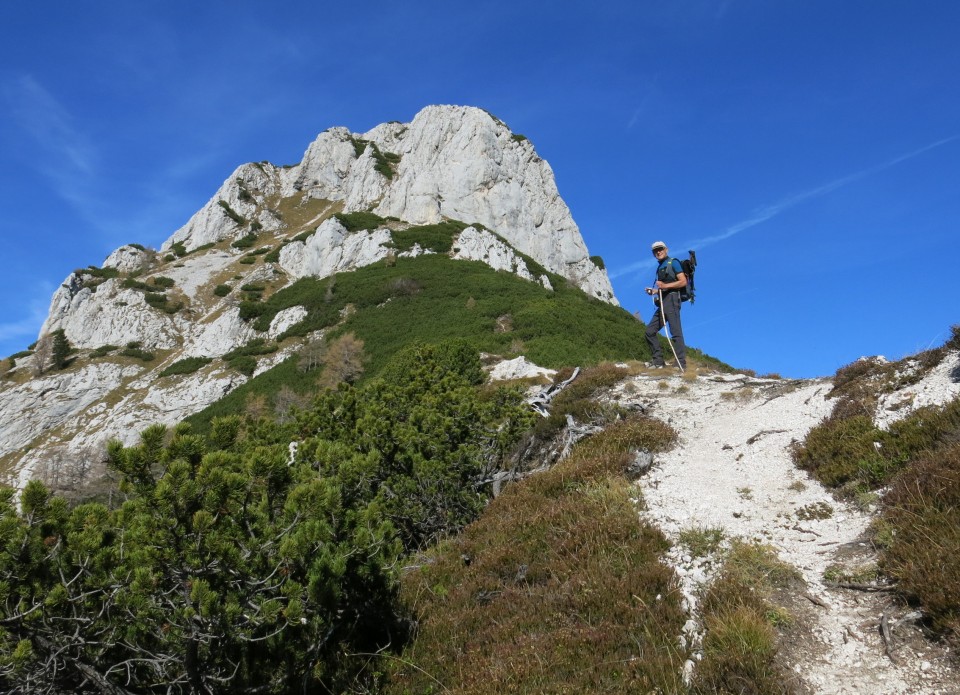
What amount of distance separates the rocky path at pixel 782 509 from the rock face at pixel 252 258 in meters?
32.9

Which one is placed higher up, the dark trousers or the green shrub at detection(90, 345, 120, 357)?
the green shrub at detection(90, 345, 120, 357)

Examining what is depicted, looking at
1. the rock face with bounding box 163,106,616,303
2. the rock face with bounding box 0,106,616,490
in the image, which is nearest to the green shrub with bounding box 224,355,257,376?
the rock face with bounding box 0,106,616,490

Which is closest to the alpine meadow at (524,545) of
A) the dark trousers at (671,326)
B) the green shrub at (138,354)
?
the dark trousers at (671,326)

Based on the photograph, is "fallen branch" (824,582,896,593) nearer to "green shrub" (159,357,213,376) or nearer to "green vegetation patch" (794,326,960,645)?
"green vegetation patch" (794,326,960,645)

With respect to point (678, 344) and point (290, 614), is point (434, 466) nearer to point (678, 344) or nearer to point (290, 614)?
point (290, 614)

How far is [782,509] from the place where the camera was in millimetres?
6059

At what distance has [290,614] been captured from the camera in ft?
12.1

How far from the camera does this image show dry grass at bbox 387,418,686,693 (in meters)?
3.91

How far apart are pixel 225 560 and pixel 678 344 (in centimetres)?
1081

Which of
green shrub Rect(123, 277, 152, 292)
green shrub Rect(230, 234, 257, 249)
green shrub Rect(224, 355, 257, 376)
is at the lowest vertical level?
green shrub Rect(224, 355, 257, 376)

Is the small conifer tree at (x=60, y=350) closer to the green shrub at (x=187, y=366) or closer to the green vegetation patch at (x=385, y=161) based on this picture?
the green shrub at (x=187, y=366)

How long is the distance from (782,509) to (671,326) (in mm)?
6414

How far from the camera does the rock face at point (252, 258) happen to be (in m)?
41.9

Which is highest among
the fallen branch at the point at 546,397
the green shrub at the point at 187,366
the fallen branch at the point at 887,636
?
A: the green shrub at the point at 187,366
